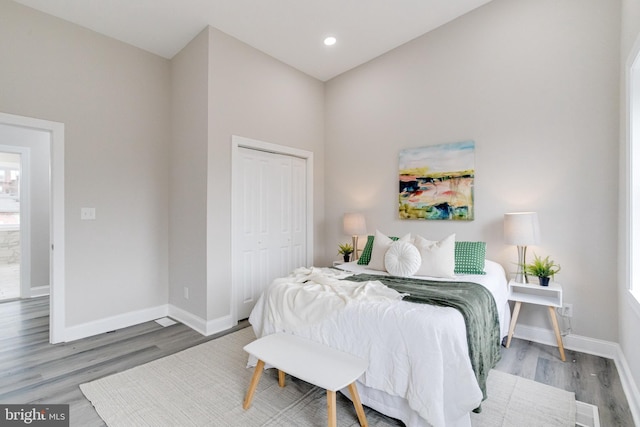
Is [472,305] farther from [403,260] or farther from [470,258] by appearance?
[470,258]

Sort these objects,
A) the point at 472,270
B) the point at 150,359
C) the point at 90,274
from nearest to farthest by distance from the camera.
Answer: the point at 150,359 < the point at 472,270 < the point at 90,274

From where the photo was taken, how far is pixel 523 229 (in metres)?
2.63

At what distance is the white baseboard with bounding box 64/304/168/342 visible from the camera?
2.89 m

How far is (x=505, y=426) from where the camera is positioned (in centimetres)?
171

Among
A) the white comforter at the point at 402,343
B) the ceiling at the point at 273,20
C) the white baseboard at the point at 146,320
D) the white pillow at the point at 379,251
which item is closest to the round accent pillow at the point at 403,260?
the white pillow at the point at 379,251

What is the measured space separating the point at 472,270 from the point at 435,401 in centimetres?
156

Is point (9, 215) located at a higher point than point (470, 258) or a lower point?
higher

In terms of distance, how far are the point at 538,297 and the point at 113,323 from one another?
Result: 4.27 metres

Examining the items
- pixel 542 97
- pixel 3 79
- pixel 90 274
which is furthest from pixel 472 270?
pixel 3 79

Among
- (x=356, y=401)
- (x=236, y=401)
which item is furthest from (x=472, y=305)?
(x=236, y=401)

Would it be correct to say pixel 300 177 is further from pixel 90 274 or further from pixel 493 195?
pixel 90 274

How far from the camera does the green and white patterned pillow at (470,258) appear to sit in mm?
2709

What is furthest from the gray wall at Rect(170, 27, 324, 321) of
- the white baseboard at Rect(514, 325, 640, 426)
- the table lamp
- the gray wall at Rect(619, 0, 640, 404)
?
the gray wall at Rect(619, 0, 640, 404)

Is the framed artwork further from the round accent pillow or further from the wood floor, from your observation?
the wood floor
